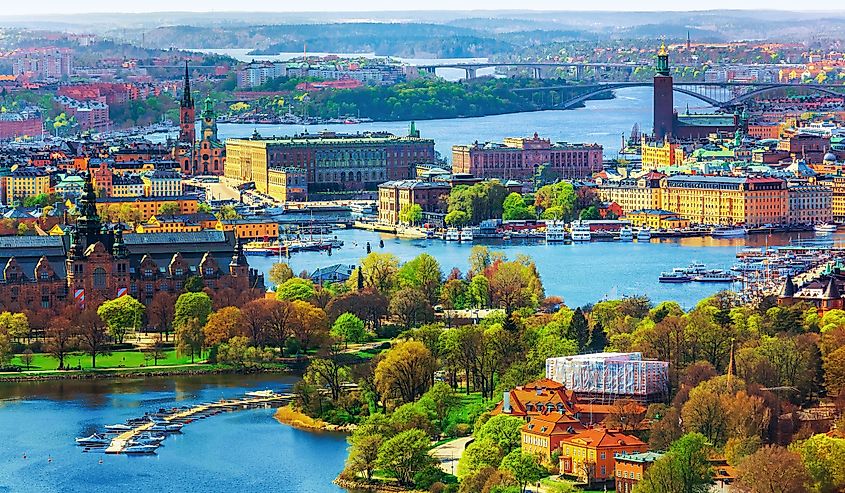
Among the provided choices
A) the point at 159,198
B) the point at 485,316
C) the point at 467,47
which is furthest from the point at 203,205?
the point at 467,47

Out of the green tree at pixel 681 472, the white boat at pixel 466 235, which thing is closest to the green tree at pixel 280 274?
the white boat at pixel 466 235

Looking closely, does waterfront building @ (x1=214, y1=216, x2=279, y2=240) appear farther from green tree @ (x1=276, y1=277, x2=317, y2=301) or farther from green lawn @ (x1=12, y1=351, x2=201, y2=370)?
green lawn @ (x1=12, y1=351, x2=201, y2=370)

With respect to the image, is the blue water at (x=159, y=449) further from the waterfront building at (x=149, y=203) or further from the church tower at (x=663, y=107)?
the church tower at (x=663, y=107)

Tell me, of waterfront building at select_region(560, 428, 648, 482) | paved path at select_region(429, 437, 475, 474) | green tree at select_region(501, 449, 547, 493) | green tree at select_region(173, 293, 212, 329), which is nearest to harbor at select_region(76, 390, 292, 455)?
paved path at select_region(429, 437, 475, 474)

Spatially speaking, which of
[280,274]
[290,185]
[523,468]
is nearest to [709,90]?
[290,185]

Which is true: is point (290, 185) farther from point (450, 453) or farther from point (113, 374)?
point (450, 453)

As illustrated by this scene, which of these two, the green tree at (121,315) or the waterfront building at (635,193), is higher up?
the waterfront building at (635,193)
